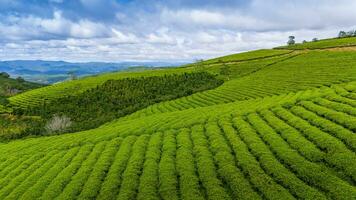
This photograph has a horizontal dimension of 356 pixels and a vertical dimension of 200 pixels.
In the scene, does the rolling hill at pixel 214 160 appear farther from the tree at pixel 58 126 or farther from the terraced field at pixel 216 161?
the tree at pixel 58 126

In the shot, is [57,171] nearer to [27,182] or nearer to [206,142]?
[27,182]

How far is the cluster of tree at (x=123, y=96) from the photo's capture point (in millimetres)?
117000

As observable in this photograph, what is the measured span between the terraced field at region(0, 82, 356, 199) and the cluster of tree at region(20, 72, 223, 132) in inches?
2707

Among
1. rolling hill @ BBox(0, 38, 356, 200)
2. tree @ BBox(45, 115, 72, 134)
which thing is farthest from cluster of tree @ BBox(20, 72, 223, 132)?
rolling hill @ BBox(0, 38, 356, 200)

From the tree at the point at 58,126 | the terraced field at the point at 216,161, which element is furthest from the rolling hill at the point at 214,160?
the tree at the point at 58,126

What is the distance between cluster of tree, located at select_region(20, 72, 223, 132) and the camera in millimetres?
117000

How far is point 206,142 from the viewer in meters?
35.8

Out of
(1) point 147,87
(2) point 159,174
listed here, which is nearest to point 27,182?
(2) point 159,174

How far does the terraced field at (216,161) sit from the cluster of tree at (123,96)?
226 feet

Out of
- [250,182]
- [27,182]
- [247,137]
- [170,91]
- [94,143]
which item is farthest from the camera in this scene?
[170,91]

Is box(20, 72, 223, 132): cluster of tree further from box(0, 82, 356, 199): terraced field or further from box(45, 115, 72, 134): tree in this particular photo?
box(0, 82, 356, 199): terraced field

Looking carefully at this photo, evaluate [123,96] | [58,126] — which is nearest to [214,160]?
[58,126]

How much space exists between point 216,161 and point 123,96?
10410 cm

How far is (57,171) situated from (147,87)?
103m
